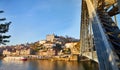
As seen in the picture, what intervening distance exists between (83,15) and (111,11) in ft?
51.2

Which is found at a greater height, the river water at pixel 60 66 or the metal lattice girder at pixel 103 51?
the metal lattice girder at pixel 103 51

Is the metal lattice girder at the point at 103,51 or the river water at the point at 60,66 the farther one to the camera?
the river water at the point at 60,66

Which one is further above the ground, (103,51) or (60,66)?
(103,51)

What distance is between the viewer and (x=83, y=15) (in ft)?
148

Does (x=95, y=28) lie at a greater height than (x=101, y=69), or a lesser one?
greater

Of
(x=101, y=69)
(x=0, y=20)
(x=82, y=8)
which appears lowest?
(x=101, y=69)

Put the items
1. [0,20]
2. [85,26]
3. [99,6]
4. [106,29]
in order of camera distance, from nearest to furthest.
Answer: [106,29] → [0,20] → [99,6] → [85,26]

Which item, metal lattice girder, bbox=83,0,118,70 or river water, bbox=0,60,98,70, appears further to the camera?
river water, bbox=0,60,98,70

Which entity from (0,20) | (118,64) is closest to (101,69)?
(118,64)

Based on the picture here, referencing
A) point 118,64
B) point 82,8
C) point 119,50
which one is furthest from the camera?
point 82,8

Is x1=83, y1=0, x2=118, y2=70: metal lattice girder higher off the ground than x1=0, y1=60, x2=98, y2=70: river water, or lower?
higher

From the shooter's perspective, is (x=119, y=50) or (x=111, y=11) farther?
(x=111, y=11)

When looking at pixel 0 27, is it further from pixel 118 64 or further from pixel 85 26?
pixel 85 26

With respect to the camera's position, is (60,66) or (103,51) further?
(60,66)
